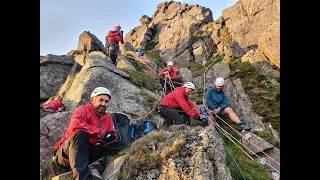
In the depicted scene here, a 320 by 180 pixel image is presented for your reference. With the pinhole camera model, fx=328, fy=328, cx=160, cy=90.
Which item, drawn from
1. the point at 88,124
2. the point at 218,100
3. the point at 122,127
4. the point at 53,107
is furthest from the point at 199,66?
the point at 88,124

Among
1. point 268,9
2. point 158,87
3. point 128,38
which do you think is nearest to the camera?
point 158,87

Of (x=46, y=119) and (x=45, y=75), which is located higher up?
(x=45, y=75)

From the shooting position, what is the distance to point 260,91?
58.5ft

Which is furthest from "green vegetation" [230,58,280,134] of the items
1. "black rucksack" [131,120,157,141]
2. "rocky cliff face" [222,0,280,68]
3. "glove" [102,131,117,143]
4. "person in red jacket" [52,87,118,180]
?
"person in red jacket" [52,87,118,180]

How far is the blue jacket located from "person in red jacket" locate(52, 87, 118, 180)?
6535mm

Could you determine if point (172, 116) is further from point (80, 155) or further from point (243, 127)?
point (80, 155)

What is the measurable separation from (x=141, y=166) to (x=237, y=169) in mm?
3434

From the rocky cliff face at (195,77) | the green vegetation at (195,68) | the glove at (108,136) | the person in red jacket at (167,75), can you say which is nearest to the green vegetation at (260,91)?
the rocky cliff face at (195,77)

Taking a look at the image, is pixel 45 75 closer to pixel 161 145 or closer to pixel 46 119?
pixel 46 119

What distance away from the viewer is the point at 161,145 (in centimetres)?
833

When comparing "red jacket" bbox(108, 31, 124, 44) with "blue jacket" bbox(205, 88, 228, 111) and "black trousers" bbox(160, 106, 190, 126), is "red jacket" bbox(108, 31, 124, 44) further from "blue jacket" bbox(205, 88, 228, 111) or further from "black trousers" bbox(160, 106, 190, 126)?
"black trousers" bbox(160, 106, 190, 126)

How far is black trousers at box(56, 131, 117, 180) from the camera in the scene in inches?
290

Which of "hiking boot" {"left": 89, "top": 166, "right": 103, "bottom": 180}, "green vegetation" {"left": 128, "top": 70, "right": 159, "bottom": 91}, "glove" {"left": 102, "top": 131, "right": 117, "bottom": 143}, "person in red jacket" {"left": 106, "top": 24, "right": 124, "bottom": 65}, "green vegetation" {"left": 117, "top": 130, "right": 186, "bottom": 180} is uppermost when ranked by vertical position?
"person in red jacket" {"left": 106, "top": 24, "right": 124, "bottom": 65}
